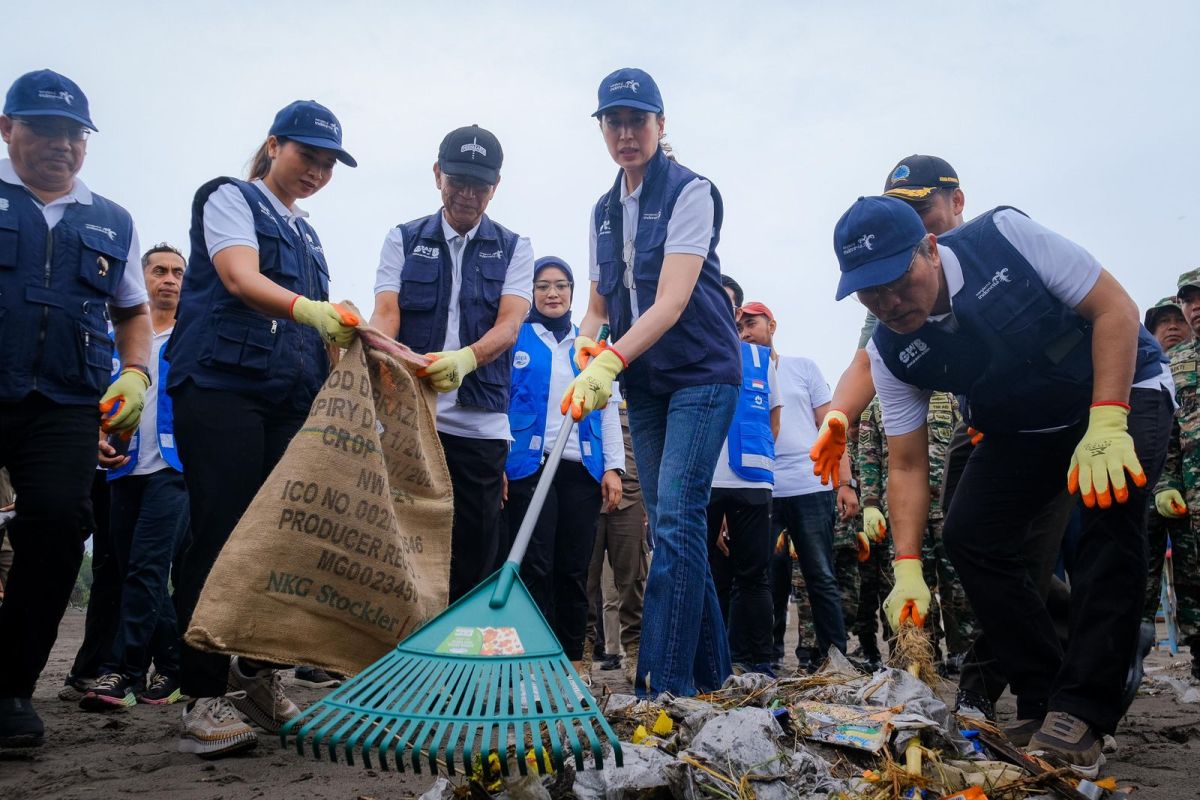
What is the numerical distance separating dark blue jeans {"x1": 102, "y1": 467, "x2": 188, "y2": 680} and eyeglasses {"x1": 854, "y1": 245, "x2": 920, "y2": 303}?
3.15m

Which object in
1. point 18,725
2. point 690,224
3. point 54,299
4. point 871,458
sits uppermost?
point 690,224

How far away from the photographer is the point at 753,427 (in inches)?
203

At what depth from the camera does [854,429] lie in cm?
705

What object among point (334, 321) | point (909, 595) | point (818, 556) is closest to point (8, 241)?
point (334, 321)

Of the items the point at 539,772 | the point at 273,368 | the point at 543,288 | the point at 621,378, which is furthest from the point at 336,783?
the point at 543,288

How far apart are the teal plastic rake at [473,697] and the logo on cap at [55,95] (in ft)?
7.72

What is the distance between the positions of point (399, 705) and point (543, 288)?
417 centimetres

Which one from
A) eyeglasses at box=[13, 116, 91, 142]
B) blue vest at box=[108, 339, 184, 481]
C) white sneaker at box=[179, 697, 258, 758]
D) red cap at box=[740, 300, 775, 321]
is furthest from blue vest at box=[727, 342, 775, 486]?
eyeglasses at box=[13, 116, 91, 142]

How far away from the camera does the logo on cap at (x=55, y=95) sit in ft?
10.5

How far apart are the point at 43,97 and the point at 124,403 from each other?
42.5 inches

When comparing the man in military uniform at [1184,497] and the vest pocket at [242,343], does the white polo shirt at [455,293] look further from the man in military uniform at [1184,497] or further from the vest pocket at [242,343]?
the man in military uniform at [1184,497]

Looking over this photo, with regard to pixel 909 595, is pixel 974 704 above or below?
below

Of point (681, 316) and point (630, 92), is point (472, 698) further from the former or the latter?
point (630, 92)

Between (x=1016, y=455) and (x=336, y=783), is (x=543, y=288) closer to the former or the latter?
(x=1016, y=455)
